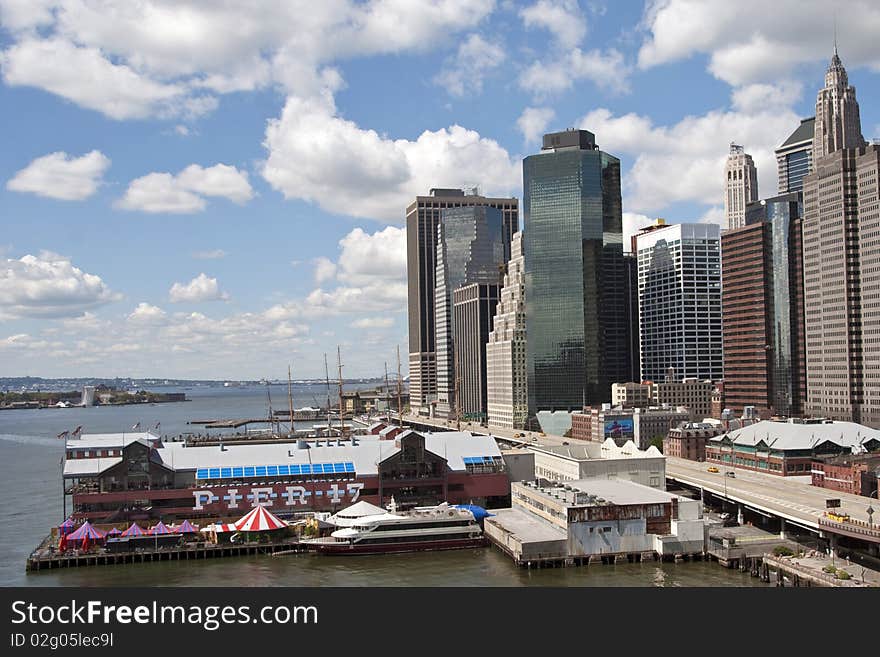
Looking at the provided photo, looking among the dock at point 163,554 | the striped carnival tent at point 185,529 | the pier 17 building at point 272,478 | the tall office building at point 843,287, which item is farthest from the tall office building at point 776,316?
the striped carnival tent at point 185,529

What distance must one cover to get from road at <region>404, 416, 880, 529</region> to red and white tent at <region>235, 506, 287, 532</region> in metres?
44.8

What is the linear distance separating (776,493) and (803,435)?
27.3m

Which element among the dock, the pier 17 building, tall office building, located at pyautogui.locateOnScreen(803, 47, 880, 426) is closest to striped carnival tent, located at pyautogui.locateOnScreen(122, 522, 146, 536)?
the dock

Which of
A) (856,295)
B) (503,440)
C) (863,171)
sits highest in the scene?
(863,171)

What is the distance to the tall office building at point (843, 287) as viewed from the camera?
155375mm

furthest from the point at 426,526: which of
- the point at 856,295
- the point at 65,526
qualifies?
the point at 856,295

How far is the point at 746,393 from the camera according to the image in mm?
194375

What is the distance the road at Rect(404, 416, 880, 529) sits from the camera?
82.8 metres

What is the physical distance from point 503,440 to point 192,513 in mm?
111793

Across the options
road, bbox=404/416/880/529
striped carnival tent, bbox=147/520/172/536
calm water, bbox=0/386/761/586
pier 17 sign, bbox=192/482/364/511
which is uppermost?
pier 17 sign, bbox=192/482/364/511

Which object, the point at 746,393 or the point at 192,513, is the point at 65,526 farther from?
the point at 746,393

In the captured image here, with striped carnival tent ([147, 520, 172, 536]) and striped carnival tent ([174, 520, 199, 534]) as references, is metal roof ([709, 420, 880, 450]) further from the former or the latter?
striped carnival tent ([147, 520, 172, 536])

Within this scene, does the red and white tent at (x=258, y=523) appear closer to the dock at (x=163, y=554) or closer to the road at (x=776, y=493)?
the dock at (x=163, y=554)

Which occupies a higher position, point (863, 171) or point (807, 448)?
point (863, 171)
